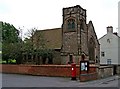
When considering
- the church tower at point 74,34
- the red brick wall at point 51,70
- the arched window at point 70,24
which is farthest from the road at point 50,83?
the arched window at point 70,24

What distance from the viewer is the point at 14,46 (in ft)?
127

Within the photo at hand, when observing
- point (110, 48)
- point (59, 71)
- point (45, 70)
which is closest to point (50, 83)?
point (59, 71)

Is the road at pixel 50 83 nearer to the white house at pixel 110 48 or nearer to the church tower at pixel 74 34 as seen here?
the church tower at pixel 74 34

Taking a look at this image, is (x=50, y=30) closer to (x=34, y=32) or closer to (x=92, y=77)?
(x=34, y=32)

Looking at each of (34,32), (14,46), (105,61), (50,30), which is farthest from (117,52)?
(14,46)

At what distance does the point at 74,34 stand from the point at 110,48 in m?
22.1

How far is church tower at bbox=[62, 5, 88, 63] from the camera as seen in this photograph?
45156 millimetres

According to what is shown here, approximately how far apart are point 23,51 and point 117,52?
32.9 m

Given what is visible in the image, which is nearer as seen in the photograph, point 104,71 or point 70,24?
point 104,71

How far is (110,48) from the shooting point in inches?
2544

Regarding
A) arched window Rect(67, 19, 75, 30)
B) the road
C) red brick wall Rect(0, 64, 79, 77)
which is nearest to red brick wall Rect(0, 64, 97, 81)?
red brick wall Rect(0, 64, 79, 77)

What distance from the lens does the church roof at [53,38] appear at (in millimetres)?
47156

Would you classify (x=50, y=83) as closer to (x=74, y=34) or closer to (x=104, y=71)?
(x=104, y=71)

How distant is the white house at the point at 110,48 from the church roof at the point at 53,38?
61.9 feet
